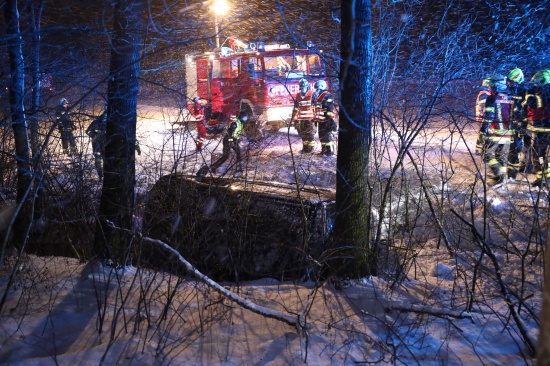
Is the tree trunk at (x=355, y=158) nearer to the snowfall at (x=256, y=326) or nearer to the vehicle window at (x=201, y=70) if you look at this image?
the snowfall at (x=256, y=326)

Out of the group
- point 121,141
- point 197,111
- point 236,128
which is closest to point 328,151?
point 236,128

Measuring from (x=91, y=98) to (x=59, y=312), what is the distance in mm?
A: 4443

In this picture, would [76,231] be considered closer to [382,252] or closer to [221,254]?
[221,254]

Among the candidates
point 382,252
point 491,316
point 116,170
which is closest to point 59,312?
point 116,170

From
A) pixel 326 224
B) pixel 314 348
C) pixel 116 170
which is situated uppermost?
pixel 116 170

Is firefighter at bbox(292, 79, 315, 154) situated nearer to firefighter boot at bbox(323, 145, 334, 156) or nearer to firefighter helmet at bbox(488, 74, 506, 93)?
firefighter boot at bbox(323, 145, 334, 156)

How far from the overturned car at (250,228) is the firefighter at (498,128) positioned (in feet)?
15.0

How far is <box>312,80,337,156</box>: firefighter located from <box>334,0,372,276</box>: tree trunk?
6.49 metres

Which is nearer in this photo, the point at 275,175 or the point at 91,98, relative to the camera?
the point at 91,98

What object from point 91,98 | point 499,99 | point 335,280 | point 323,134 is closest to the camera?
point 335,280

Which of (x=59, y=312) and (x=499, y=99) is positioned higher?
(x=499, y=99)

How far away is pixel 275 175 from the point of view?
10.1m

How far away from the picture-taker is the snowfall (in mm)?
3555

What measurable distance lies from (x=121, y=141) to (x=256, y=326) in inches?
101
